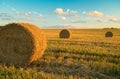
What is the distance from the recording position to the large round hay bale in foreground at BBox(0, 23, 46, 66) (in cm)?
1167

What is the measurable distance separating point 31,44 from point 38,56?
913 mm

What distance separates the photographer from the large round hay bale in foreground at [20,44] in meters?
11.7

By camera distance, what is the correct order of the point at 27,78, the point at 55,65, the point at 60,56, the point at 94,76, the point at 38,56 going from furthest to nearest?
the point at 60,56
the point at 38,56
the point at 55,65
the point at 94,76
the point at 27,78

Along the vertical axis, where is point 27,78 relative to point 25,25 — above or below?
below

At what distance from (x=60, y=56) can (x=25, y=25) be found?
265 centimetres

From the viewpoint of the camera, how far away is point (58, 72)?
388 inches

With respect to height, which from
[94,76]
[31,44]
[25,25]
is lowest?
[94,76]

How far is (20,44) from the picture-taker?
12.0 metres

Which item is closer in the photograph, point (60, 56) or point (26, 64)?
point (26, 64)

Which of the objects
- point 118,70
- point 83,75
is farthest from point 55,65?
point 118,70

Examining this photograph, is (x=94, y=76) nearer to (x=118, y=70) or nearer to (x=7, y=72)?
(x=118, y=70)

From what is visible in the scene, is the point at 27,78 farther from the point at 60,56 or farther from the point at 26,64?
the point at 60,56

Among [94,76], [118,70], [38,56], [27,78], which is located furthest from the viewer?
[38,56]

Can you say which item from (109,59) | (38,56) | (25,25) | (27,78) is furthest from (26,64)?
(109,59)
